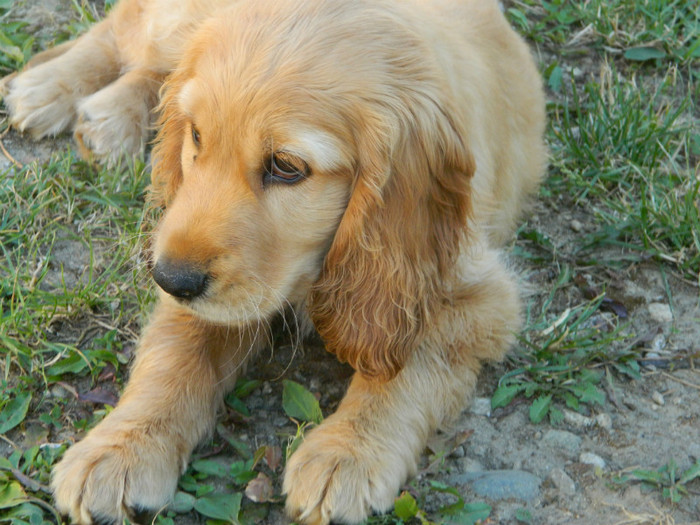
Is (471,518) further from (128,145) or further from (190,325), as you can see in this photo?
(128,145)

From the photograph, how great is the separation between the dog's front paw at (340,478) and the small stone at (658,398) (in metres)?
1.05

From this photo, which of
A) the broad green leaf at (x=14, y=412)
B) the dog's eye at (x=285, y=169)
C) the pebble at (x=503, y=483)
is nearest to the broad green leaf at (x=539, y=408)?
the pebble at (x=503, y=483)

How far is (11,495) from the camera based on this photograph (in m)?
2.75

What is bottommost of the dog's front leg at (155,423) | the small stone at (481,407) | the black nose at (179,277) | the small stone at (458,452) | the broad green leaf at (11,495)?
the small stone at (481,407)

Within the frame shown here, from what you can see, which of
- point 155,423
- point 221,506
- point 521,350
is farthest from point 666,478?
point 155,423

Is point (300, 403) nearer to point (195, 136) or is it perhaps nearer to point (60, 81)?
point (195, 136)

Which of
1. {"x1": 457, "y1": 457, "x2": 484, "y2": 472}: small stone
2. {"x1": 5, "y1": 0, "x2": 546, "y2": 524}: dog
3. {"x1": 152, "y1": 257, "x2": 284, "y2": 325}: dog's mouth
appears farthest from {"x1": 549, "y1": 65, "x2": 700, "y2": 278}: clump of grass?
{"x1": 152, "y1": 257, "x2": 284, "y2": 325}: dog's mouth

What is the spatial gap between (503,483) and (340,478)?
547 millimetres

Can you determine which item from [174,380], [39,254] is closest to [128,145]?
[39,254]

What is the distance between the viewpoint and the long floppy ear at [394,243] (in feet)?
9.32

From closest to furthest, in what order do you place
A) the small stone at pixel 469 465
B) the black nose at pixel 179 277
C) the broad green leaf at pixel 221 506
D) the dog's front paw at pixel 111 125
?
1. the black nose at pixel 179 277
2. the broad green leaf at pixel 221 506
3. the small stone at pixel 469 465
4. the dog's front paw at pixel 111 125

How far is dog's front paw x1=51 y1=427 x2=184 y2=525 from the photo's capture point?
269 cm

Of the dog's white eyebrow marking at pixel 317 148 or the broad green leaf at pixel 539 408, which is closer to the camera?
the dog's white eyebrow marking at pixel 317 148

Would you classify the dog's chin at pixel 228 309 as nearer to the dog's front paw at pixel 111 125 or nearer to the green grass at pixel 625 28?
the dog's front paw at pixel 111 125
